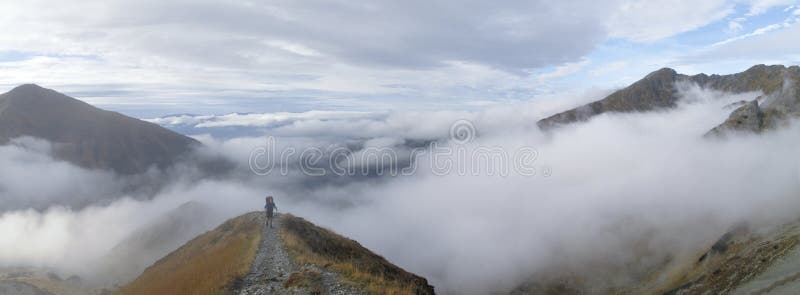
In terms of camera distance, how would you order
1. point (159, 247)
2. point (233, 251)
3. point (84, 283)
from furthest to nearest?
point (159, 247)
point (84, 283)
point (233, 251)

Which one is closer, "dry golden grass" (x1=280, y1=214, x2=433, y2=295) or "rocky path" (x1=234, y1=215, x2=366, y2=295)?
"rocky path" (x1=234, y1=215, x2=366, y2=295)

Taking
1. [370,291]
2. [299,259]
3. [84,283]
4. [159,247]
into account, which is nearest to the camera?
[370,291]

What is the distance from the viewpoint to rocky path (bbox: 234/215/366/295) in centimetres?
2103

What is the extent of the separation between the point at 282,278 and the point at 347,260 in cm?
1435

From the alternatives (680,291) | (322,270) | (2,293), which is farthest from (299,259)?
(2,293)

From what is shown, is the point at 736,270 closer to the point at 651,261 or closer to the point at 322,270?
the point at 322,270

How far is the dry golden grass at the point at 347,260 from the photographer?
23.3 m

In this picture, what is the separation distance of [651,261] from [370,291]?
8852 inches

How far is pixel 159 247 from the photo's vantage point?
653ft

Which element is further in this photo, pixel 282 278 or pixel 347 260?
pixel 347 260

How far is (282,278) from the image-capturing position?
2373 centimetres

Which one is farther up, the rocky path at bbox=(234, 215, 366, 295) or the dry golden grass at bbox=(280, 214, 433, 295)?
the rocky path at bbox=(234, 215, 366, 295)

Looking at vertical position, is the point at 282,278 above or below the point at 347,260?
above

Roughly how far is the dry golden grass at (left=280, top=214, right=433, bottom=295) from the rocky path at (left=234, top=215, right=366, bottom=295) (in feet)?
2.68
